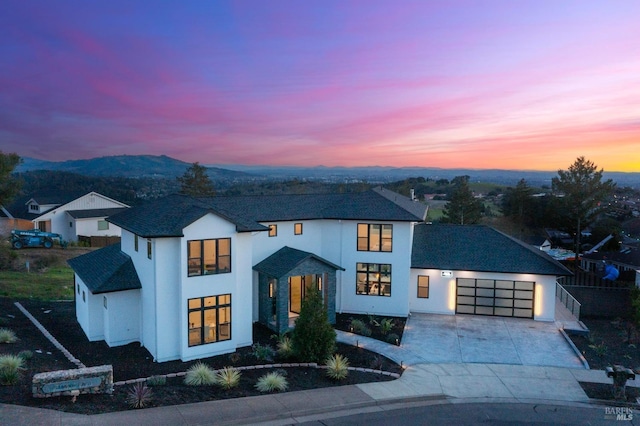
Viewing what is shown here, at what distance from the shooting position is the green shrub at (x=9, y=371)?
11727mm

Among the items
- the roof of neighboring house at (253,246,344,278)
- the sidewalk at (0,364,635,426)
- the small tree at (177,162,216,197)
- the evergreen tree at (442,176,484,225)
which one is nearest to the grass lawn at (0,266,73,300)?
the roof of neighboring house at (253,246,344,278)

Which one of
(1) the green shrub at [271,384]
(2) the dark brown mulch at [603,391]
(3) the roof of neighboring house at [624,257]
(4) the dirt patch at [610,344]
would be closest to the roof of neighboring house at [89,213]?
(1) the green shrub at [271,384]

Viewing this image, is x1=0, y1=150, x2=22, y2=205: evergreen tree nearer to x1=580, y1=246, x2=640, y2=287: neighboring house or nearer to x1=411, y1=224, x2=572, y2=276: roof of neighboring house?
x1=411, y1=224, x2=572, y2=276: roof of neighboring house

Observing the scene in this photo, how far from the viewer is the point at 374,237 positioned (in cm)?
2305

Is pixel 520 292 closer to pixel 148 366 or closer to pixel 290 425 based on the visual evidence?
pixel 290 425

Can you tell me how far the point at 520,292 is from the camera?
22.4m

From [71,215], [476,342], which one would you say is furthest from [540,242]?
[71,215]

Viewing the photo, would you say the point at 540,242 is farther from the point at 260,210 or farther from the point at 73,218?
the point at 73,218

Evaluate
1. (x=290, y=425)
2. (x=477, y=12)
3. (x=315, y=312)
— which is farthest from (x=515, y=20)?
(x=290, y=425)

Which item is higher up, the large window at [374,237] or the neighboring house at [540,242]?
the large window at [374,237]

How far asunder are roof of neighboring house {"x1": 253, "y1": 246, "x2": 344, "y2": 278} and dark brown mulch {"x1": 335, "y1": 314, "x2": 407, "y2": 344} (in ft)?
8.64

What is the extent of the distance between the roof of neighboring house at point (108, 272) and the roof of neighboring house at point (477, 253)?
13328mm

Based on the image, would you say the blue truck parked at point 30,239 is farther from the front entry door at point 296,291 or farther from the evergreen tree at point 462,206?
the evergreen tree at point 462,206

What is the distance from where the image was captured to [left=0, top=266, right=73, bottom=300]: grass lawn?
2408cm
